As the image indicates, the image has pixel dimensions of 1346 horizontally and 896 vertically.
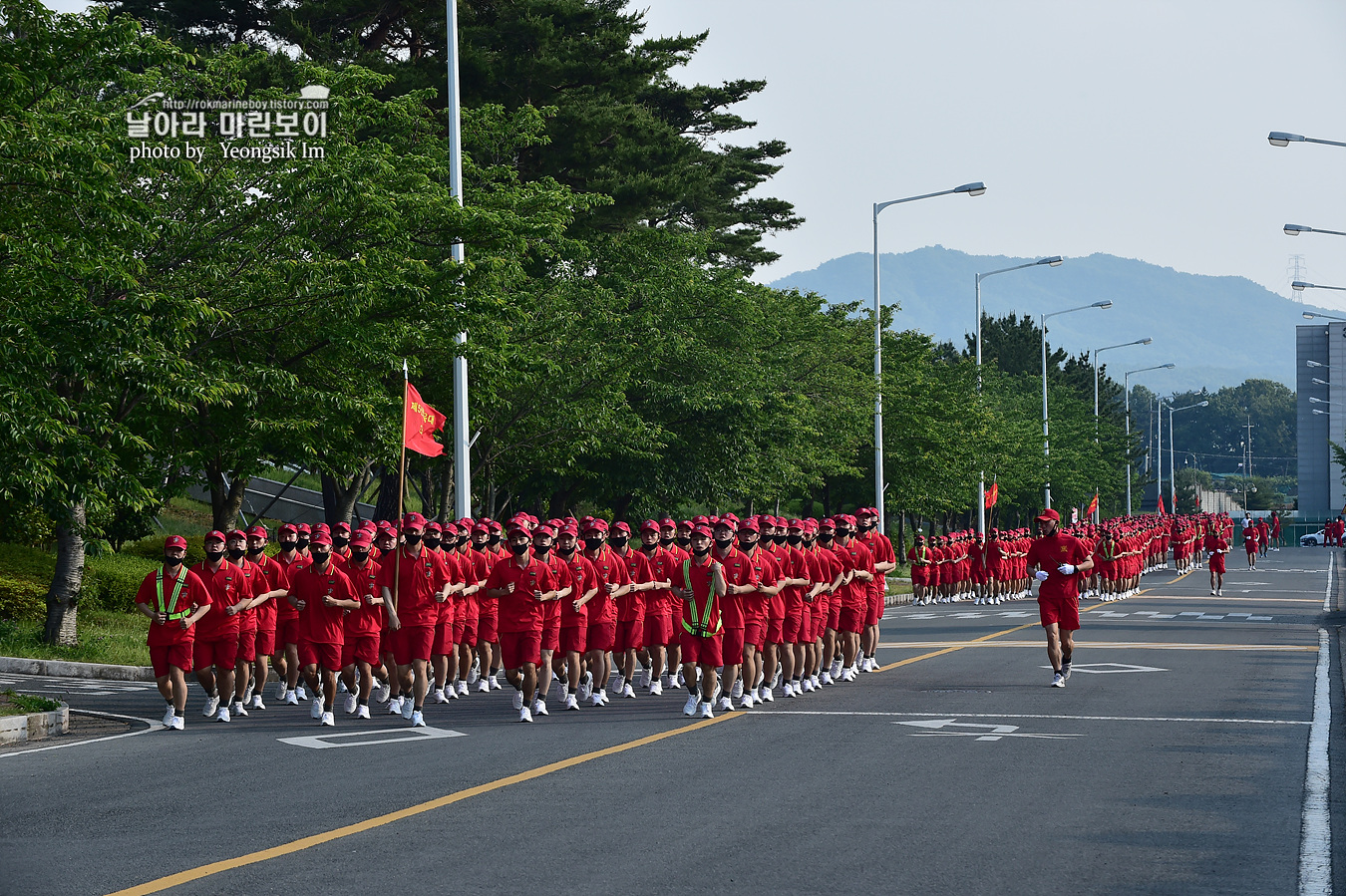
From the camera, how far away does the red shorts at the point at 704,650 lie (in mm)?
14359

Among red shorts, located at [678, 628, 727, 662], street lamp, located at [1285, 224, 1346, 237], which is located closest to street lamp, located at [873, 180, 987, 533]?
street lamp, located at [1285, 224, 1346, 237]

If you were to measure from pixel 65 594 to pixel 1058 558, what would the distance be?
41.7 ft

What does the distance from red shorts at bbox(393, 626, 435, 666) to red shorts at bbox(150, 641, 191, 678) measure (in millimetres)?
1844

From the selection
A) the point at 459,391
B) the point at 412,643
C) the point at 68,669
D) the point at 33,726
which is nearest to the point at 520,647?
the point at 412,643

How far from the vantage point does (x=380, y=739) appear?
1288cm

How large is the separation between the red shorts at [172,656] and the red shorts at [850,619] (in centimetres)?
712

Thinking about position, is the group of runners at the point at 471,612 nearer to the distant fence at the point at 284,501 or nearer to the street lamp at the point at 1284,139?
the street lamp at the point at 1284,139

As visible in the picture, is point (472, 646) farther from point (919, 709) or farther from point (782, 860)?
point (782, 860)

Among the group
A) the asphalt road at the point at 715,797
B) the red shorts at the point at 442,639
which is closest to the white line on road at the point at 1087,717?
the asphalt road at the point at 715,797

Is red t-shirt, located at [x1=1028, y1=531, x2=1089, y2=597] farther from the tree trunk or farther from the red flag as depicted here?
the tree trunk

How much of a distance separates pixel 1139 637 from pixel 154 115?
1631 centimetres

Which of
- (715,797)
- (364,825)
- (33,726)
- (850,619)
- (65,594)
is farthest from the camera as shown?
(65,594)

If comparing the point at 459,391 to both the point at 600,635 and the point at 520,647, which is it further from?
the point at 520,647

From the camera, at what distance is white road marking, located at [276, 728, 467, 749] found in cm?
1261
